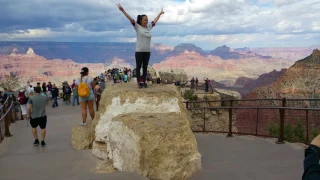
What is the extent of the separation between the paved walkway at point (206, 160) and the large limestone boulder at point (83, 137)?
168mm

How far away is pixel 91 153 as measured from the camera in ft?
22.0

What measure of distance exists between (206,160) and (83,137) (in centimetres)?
255

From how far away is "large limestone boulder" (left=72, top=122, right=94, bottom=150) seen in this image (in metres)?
6.99

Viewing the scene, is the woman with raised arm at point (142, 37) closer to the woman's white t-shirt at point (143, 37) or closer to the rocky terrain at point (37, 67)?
the woman's white t-shirt at point (143, 37)

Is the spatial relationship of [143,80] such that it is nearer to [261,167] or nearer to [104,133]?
[104,133]

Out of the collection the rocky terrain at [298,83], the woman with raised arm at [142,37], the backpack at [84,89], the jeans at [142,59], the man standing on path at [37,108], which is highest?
the woman with raised arm at [142,37]

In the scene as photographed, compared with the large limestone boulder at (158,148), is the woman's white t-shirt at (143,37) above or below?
above

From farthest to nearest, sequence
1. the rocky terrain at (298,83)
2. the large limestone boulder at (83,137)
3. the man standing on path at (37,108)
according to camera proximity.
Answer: the rocky terrain at (298,83), the man standing on path at (37,108), the large limestone boulder at (83,137)

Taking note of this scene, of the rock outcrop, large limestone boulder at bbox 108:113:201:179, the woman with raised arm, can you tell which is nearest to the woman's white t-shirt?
the woman with raised arm

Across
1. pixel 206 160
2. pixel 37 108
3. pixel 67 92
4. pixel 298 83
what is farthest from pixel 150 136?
pixel 298 83

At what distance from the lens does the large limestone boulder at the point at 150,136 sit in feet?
15.8

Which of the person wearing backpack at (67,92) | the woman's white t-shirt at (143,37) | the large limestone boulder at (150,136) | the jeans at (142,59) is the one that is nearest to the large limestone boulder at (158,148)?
the large limestone boulder at (150,136)

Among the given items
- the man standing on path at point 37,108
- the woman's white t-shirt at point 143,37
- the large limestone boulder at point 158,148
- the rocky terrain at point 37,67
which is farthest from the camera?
the rocky terrain at point 37,67

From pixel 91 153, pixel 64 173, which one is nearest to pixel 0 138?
pixel 91 153
